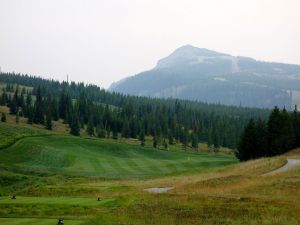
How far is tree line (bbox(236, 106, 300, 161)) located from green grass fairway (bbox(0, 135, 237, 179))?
375 inches

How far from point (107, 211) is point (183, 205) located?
5.93m

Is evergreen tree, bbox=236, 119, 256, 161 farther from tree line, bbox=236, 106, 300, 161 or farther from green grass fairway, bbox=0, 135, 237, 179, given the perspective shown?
green grass fairway, bbox=0, 135, 237, 179

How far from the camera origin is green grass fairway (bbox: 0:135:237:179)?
78.1 metres

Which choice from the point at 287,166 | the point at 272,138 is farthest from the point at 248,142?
the point at 287,166

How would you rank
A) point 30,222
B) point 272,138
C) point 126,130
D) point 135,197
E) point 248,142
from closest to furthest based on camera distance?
point 30,222 < point 135,197 < point 272,138 < point 248,142 < point 126,130

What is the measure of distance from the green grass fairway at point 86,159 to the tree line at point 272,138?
31.3ft

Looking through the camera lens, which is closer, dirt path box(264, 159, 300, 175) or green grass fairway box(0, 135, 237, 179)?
dirt path box(264, 159, 300, 175)

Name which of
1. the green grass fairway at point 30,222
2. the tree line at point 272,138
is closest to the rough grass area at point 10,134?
the tree line at point 272,138

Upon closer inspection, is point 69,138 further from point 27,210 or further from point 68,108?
point 27,210

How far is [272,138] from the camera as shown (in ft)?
287

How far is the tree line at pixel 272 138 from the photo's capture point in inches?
3430

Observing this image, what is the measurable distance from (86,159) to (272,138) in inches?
1588

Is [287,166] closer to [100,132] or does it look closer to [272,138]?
[272,138]

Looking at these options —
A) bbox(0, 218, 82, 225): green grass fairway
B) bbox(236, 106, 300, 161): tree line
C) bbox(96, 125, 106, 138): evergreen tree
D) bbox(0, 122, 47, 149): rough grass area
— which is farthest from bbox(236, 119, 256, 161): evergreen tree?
bbox(96, 125, 106, 138): evergreen tree
